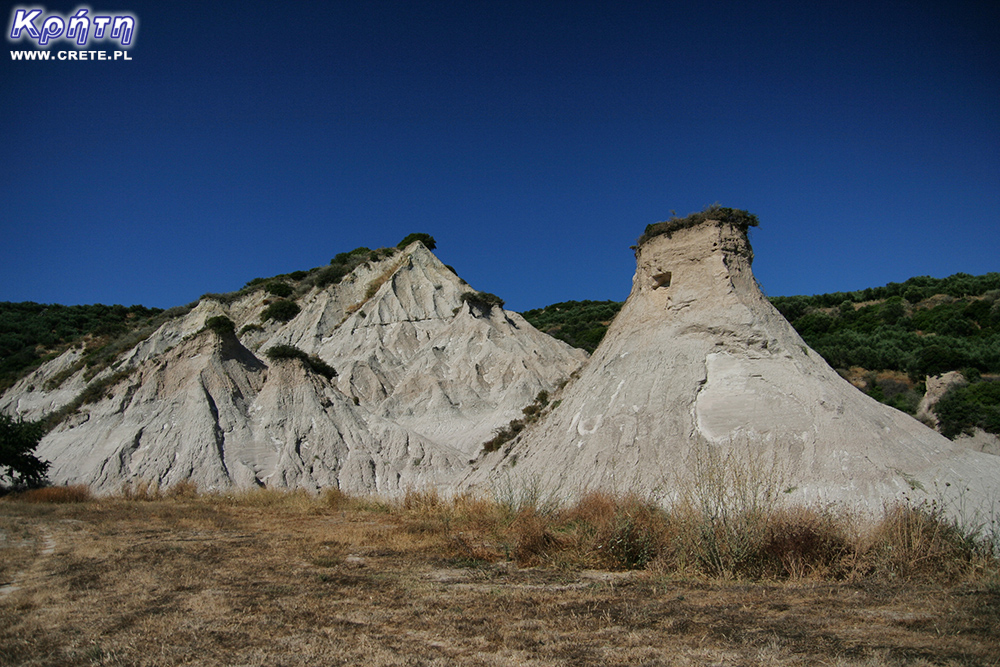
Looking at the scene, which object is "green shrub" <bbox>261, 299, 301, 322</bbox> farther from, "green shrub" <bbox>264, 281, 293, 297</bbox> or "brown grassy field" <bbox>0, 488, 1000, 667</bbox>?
"brown grassy field" <bbox>0, 488, 1000, 667</bbox>

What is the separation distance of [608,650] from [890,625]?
8.64 feet

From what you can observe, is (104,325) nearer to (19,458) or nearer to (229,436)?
(19,458)

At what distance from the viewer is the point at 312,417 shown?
28.2 metres

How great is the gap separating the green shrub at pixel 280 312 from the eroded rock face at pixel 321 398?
85 cm

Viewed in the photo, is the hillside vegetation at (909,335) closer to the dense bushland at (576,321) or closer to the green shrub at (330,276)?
the dense bushland at (576,321)

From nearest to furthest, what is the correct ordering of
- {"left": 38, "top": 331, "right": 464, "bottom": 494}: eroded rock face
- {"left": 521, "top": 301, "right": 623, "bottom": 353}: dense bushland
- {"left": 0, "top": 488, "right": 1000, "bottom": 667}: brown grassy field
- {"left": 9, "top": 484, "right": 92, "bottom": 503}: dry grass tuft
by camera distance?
{"left": 0, "top": 488, "right": 1000, "bottom": 667}: brown grassy field, {"left": 9, "top": 484, "right": 92, "bottom": 503}: dry grass tuft, {"left": 38, "top": 331, "right": 464, "bottom": 494}: eroded rock face, {"left": 521, "top": 301, "right": 623, "bottom": 353}: dense bushland

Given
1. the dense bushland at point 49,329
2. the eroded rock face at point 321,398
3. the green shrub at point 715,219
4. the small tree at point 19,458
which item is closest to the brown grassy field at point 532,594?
the green shrub at point 715,219

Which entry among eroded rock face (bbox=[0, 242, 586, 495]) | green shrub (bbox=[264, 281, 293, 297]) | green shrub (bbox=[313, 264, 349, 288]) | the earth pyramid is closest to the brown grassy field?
the earth pyramid

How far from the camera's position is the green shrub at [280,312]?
4462 cm

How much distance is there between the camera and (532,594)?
7.15 meters

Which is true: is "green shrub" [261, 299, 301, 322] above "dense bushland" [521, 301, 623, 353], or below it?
below

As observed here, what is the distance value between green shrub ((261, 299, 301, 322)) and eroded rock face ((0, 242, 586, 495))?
0.85 meters

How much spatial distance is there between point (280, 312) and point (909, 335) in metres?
51.5

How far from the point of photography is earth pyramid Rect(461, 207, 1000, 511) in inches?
451
